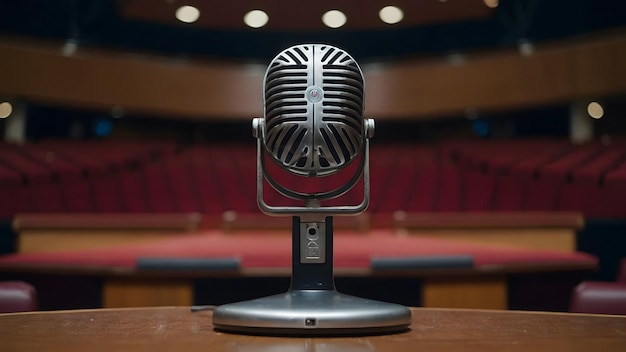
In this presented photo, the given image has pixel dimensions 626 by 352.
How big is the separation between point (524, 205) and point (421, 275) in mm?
894

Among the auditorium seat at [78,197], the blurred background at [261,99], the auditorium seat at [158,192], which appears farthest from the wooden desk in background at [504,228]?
the auditorium seat at [78,197]

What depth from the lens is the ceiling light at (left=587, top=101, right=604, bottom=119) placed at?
6.98 feet

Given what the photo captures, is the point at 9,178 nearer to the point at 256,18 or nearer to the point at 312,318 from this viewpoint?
the point at 256,18

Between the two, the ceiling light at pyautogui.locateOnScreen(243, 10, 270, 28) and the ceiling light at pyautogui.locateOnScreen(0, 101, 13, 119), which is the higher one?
the ceiling light at pyautogui.locateOnScreen(243, 10, 270, 28)

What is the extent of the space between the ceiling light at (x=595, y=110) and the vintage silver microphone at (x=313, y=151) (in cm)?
212

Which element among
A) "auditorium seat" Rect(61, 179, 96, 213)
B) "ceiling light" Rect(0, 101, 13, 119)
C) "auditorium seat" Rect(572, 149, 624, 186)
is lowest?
"auditorium seat" Rect(61, 179, 96, 213)

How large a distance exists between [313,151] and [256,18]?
75.4 inches

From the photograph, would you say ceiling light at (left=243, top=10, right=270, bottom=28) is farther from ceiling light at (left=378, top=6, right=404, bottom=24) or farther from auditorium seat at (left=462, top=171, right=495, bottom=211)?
auditorium seat at (left=462, top=171, right=495, bottom=211)

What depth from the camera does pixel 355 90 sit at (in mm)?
225

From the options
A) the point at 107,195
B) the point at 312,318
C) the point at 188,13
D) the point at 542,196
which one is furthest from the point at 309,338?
the point at 188,13

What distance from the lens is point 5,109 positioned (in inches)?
83.4

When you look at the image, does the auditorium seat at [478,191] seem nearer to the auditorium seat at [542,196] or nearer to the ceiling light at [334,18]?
the auditorium seat at [542,196]

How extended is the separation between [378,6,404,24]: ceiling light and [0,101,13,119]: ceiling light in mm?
1288

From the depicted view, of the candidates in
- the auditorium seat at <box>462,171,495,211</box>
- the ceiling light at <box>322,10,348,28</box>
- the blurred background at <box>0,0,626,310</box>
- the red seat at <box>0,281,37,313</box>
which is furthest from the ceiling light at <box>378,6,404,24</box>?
the red seat at <box>0,281,37,313</box>
